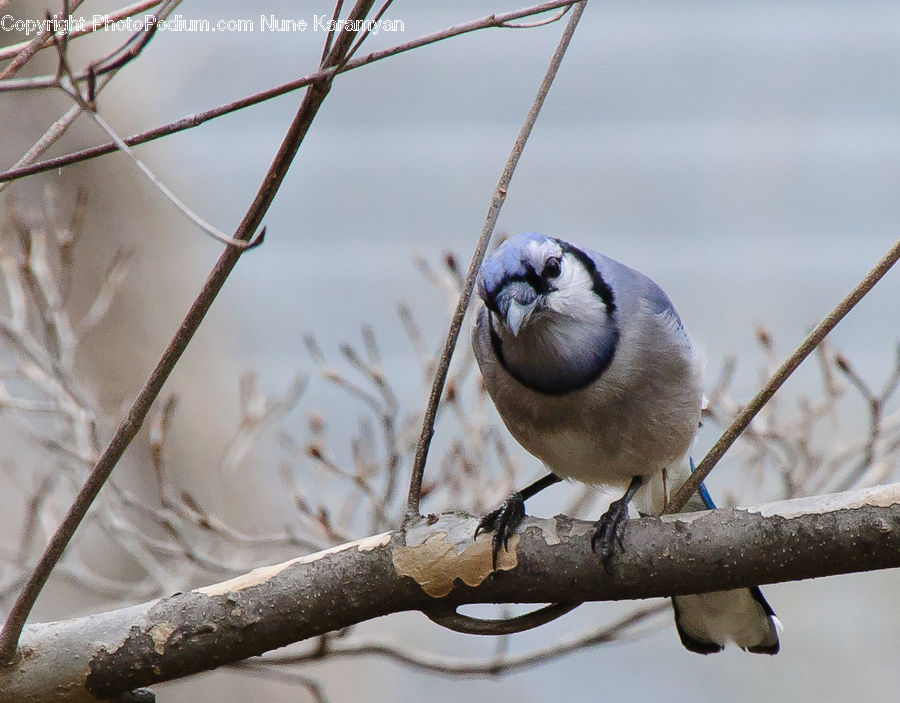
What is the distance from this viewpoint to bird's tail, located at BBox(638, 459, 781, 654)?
7.59 feet

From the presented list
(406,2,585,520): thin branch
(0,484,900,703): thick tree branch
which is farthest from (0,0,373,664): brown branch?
(406,2,585,520): thin branch

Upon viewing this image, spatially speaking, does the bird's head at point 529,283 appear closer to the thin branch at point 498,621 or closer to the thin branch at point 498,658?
the thin branch at point 498,621

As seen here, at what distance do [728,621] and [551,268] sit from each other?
0.83 m

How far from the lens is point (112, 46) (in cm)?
424

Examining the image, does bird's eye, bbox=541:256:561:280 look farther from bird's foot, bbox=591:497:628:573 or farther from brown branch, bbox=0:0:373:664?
brown branch, bbox=0:0:373:664

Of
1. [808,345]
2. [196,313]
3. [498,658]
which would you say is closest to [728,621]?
[498,658]

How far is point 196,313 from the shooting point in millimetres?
1422

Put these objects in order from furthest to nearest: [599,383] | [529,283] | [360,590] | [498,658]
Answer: [498,658] → [599,383] → [529,283] → [360,590]

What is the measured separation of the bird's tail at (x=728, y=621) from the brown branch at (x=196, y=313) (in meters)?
1.25

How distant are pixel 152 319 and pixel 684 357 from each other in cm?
240

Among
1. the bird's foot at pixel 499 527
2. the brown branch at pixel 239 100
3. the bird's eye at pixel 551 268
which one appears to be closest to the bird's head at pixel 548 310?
the bird's eye at pixel 551 268

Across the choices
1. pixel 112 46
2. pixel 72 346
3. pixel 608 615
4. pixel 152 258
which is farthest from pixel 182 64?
pixel 608 615

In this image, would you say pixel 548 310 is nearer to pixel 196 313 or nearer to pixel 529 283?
pixel 529 283

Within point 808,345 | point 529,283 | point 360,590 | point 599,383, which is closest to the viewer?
point 808,345
